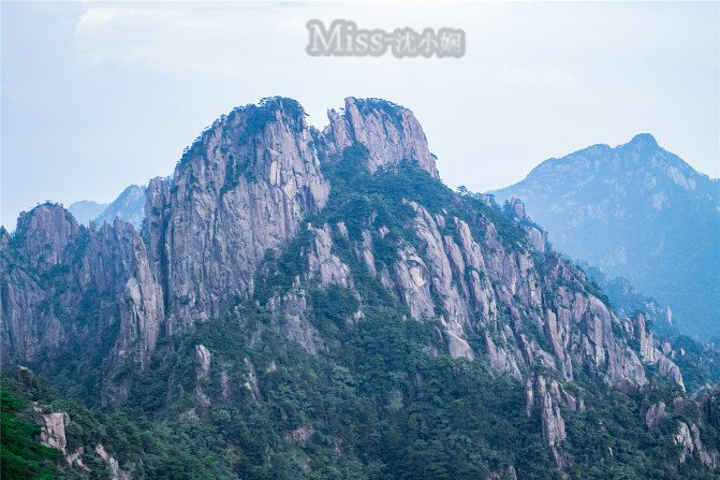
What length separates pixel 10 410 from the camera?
119 ft

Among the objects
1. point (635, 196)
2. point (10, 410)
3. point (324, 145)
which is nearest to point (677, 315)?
point (635, 196)

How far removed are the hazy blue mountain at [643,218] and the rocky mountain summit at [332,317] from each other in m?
71.8

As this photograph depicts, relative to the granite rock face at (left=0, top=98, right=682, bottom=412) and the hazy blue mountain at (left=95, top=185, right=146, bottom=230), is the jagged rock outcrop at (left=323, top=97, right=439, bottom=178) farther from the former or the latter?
the hazy blue mountain at (left=95, top=185, right=146, bottom=230)

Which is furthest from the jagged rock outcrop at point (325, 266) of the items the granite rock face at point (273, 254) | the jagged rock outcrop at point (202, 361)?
the jagged rock outcrop at point (202, 361)

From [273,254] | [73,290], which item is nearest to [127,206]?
[73,290]

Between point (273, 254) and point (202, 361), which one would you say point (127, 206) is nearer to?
point (273, 254)

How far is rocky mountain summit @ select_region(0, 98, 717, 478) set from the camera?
6141 cm

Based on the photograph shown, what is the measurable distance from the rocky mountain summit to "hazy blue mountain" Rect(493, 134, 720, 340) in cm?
7177

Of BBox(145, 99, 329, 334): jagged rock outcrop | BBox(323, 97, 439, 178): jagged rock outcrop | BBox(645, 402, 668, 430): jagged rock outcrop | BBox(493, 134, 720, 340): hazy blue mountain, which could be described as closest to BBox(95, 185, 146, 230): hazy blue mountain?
BBox(323, 97, 439, 178): jagged rock outcrop

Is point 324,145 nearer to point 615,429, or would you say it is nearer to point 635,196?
point 615,429

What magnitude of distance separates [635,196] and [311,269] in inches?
Answer: 5214

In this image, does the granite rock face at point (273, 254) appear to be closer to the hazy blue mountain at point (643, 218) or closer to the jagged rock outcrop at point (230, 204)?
the jagged rock outcrop at point (230, 204)

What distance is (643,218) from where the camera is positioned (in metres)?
188

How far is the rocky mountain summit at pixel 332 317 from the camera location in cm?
6141
